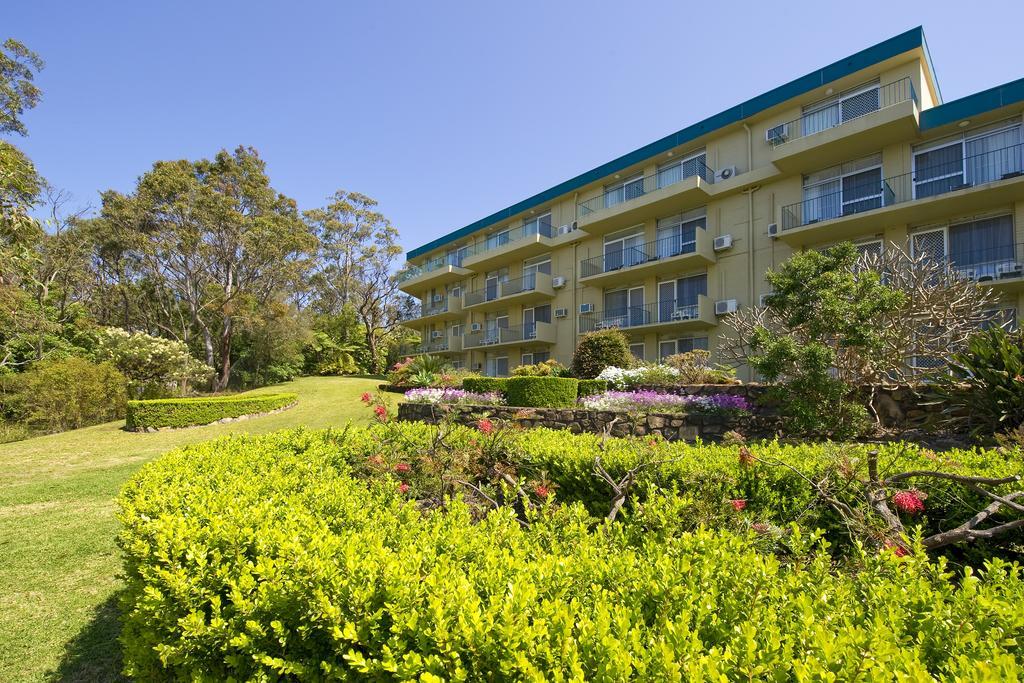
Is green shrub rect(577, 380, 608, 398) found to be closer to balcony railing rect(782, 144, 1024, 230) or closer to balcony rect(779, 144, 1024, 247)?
balcony rect(779, 144, 1024, 247)

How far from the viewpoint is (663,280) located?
21688 mm

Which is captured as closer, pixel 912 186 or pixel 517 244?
pixel 912 186

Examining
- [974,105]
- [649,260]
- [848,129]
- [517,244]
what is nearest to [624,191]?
[649,260]

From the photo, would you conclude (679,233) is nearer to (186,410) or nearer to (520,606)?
(186,410)

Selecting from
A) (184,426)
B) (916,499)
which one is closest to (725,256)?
(916,499)

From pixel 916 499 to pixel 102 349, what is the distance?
30087 mm

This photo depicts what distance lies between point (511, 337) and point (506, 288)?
3.08 metres

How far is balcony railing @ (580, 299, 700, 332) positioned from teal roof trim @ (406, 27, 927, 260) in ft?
21.8

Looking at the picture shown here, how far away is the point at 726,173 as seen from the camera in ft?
63.3

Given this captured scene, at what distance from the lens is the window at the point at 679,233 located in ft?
67.1

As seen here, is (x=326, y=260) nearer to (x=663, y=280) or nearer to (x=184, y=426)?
(x=184, y=426)

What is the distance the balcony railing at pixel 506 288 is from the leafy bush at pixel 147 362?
15.6 metres

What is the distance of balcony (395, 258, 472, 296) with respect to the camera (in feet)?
109

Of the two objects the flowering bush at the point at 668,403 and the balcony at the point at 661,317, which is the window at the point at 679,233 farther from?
the flowering bush at the point at 668,403
